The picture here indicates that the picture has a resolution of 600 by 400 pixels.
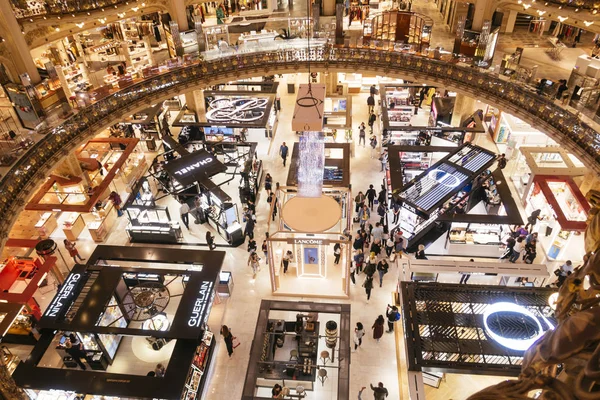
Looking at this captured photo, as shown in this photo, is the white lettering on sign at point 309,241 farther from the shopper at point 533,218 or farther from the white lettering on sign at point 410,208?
the shopper at point 533,218

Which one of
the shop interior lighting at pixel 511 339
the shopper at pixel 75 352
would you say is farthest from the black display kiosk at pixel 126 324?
the shop interior lighting at pixel 511 339

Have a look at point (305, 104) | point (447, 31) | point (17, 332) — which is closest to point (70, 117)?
point (17, 332)

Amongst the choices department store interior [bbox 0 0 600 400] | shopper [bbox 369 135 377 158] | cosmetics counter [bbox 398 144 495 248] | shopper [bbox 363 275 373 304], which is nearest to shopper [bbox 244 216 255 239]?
department store interior [bbox 0 0 600 400]

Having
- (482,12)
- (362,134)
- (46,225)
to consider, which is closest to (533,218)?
(362,134)

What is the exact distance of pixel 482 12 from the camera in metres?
23.0

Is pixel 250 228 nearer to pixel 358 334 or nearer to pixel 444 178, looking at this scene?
pixel 358 334

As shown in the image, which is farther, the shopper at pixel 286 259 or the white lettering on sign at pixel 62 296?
the shopper at pixel 286 259

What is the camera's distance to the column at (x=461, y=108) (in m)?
24.8

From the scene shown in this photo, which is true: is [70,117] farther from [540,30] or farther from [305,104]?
[540,30]

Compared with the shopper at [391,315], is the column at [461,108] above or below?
above

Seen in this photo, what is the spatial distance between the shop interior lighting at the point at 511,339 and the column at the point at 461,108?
55.6ft

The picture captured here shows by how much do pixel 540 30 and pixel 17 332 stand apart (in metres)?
31.1

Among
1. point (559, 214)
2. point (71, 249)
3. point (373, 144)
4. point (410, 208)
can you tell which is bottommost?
point (71, 249)

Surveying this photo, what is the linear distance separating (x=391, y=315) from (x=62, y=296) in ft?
36.4
